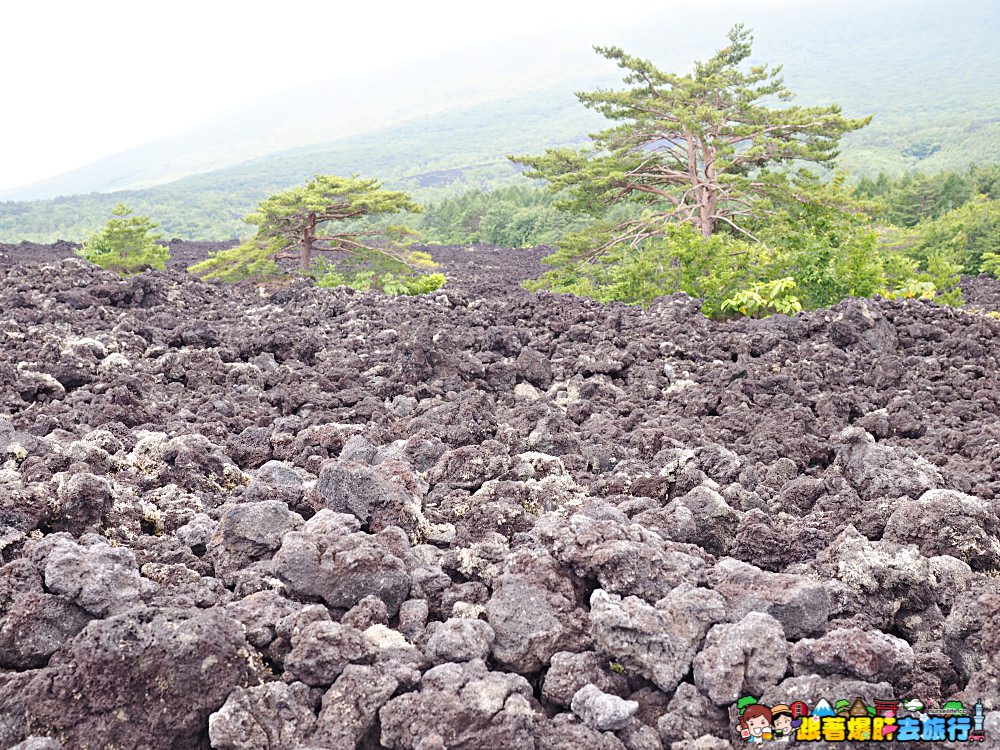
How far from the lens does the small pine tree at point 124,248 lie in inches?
576

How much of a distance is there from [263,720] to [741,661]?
109cm

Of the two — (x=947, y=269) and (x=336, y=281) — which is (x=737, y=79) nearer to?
(x=947, y=269)

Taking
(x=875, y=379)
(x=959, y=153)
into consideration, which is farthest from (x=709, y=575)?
(x=959, y=153)

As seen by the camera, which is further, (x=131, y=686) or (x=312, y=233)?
(x=312, y=233)

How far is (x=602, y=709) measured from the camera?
1845mm

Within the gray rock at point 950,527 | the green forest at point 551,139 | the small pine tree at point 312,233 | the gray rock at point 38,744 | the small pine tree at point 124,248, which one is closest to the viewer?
the gray rock at point 38,744

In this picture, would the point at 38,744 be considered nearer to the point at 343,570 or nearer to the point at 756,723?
the point at 343,570

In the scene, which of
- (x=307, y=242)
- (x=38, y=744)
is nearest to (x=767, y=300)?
(x=38, y=744)

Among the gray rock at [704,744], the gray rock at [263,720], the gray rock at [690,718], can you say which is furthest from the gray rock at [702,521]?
the gray rock at [263,720]

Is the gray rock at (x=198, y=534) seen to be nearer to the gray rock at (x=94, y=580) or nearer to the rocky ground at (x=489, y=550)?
the rocky ground at (x=489, y=550)

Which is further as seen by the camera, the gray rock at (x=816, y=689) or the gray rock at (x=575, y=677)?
the gray rock at (x=575, y=677)

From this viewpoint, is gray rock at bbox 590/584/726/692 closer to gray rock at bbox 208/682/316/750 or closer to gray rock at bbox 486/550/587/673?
gray rock at bbox 486/550/587/673

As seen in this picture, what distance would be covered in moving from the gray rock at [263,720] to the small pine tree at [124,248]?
→ 1426 cm

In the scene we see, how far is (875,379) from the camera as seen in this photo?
4613 millimetres
